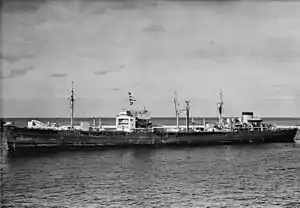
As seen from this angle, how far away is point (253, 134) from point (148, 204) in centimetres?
4785

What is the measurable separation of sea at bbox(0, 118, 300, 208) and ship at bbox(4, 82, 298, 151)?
11.1 ft

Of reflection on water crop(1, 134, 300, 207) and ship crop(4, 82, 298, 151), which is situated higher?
ship crop(4, 82, 298, 151)

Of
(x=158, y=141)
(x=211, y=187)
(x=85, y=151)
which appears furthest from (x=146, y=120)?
(x=211, y=187)

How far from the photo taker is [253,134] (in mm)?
70938

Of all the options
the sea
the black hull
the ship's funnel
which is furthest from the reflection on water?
the ship's funnel

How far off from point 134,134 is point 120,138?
2.10m

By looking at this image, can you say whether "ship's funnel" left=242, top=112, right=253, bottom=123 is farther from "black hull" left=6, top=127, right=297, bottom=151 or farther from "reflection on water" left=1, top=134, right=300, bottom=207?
"reflection on water" left=1, top=134, right=300, bottom=207

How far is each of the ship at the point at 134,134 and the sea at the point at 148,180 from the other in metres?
3.39

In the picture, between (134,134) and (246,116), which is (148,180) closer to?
(134,134)

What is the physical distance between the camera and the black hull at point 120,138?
53.8 m

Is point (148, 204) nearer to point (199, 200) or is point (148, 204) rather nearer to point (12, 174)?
point (199, 200)

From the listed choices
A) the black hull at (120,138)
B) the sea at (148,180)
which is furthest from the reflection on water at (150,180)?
the black hull at (120,138)

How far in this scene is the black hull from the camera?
53.8 meters

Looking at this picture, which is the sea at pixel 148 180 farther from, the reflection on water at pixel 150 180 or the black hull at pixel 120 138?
the black hull at pixel 120 138
